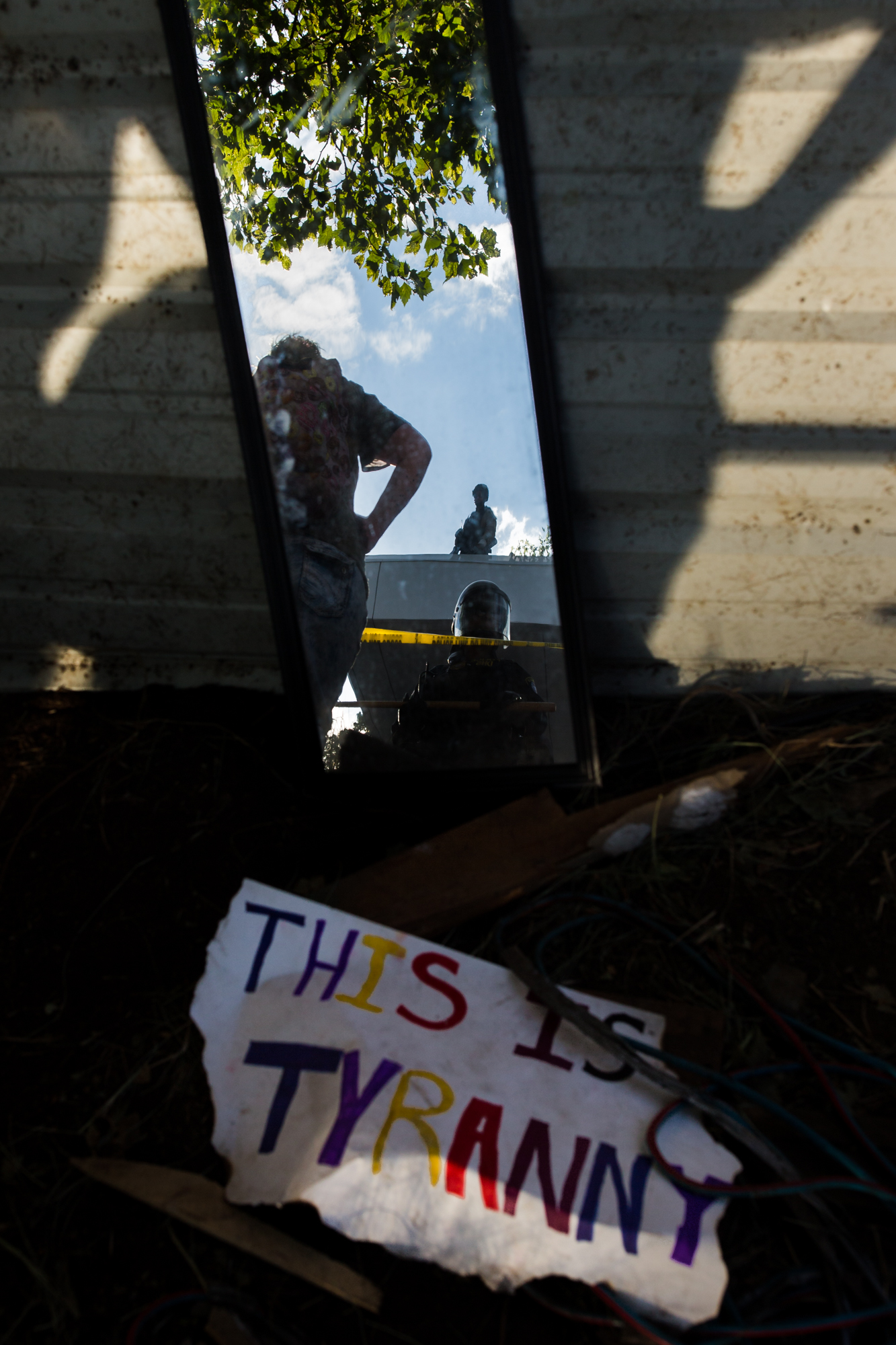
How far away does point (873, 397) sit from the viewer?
1820 mm

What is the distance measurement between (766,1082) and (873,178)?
6.53 ft

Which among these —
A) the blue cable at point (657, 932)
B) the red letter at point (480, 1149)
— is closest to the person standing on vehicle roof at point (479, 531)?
the blue cable at point (657, 932)

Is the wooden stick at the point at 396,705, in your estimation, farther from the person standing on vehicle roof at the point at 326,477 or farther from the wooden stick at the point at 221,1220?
the wooden stick at the point at 221,1220

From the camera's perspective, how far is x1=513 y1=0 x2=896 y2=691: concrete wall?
1.53m

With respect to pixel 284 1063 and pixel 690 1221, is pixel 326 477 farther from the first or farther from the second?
pixel 690 1221

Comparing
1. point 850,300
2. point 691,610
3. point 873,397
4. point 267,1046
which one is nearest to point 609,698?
point 691,610

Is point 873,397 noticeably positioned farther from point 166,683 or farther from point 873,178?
point 166,683

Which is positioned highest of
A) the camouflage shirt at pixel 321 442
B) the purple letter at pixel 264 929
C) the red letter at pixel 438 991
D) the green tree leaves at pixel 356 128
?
the green tree leaves at pixel 356 128

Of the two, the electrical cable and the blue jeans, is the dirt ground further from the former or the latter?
the blue jeans

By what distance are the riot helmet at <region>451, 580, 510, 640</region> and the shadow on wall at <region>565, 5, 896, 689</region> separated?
327 mm

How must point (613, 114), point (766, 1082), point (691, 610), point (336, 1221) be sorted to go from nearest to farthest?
point (336, 1221), point (766, 1082), point (613, 114), point (691, 610)

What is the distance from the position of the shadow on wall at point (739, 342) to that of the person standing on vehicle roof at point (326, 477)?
0.54 meters

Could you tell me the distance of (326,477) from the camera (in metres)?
1.94

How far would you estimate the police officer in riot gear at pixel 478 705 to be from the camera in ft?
6.57
